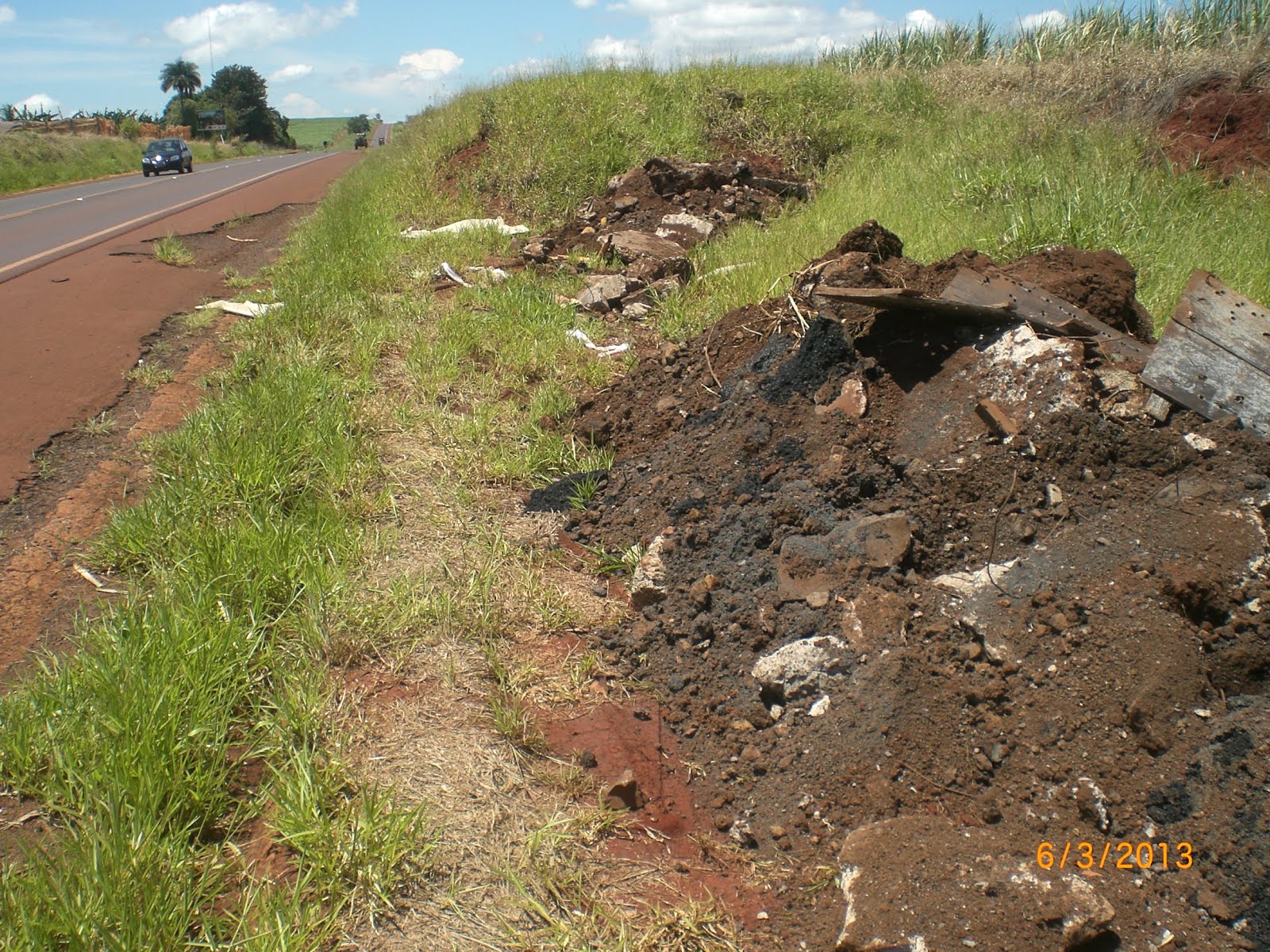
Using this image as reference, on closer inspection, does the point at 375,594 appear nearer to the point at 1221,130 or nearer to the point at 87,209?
the point at 1221,130

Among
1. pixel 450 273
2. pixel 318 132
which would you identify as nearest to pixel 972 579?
pixel 450 273

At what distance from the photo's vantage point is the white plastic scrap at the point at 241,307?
7.68 meters

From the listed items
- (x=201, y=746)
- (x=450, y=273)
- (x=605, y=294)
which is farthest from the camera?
(x=450, y=273)

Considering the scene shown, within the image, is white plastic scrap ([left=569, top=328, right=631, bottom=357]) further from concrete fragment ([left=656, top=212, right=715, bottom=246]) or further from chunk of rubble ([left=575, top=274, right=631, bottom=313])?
concrete fragment ([left=656, top=212, right=715, bottom=246])

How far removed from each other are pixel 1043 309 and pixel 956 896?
2383 millimetres

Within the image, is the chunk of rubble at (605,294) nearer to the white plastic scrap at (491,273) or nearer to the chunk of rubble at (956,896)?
the white plastic scrap at (491,273)

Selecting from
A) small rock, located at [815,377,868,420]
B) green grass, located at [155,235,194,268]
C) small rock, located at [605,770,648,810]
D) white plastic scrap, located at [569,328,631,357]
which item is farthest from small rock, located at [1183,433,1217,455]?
green grass, located at [155,235,194,268]

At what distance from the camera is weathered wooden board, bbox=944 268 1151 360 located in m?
3.47

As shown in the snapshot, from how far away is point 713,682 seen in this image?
10.1 feet

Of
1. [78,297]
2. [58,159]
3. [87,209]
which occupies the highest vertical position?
[58,159]

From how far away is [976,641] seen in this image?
275 cm

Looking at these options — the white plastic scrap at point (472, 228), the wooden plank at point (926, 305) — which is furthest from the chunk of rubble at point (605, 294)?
the wooden plank at point (926, 305)

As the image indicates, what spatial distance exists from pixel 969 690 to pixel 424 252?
7.82 meters
